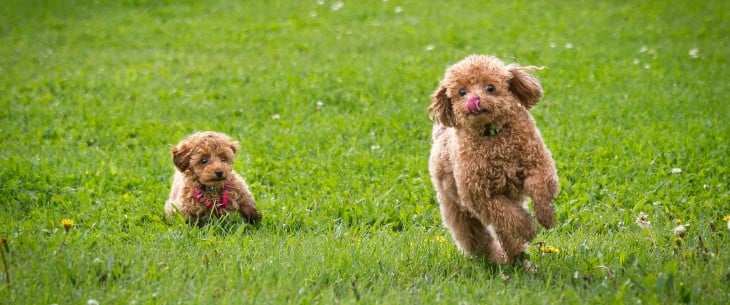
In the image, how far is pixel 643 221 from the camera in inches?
258

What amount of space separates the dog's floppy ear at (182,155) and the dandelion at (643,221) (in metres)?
3.57

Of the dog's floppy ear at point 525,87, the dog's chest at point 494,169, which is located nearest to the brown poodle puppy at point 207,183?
the dog's chest at point 494,169

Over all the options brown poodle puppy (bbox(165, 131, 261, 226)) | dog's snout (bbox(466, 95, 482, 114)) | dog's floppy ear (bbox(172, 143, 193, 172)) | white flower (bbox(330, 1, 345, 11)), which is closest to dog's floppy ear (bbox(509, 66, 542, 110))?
dog's snout (bbox(466, 95, 482, 114))

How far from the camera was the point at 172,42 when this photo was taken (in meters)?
14.6

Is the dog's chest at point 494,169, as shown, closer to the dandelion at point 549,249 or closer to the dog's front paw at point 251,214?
the dandelion at point 549,249

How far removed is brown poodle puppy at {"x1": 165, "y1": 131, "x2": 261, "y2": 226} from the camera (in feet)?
22.1

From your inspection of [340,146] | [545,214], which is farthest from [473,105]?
[340,146]

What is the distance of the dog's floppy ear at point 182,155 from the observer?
6.80 m

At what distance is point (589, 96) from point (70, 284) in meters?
7.36

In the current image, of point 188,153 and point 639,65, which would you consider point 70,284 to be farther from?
point 639,65

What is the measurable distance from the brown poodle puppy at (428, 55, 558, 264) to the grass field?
46cm

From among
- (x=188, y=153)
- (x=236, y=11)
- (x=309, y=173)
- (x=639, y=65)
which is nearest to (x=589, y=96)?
(x=639, y=65)

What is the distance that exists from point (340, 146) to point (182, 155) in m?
2.52

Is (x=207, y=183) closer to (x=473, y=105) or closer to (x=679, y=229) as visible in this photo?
(x=473, y=105)
